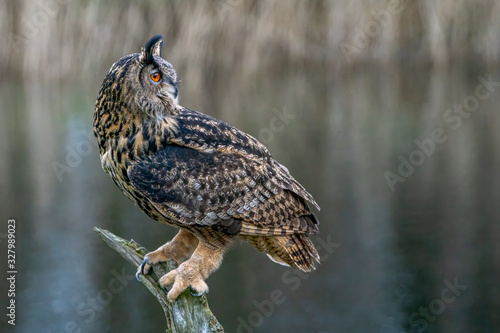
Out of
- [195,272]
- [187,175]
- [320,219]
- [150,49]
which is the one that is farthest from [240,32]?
[195,272]

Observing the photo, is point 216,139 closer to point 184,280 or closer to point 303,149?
point 184,280

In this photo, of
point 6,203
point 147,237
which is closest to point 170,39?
point 6,203

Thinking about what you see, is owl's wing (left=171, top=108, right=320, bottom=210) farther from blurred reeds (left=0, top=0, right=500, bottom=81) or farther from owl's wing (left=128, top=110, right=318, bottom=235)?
blurred reeds (left=0, top=0, right=500, bottom=81)

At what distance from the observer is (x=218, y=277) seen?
10703 millimetres

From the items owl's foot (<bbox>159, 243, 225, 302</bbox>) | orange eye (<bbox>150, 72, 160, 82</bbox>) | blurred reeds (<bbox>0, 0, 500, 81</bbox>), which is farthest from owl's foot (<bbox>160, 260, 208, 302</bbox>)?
blurred reeds (<bbox>0, 0, 500, 81</bbox>)

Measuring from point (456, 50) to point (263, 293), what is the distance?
34.3 ft

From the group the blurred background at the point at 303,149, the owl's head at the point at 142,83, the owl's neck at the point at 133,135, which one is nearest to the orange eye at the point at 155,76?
the owl's head at the point at 142,83

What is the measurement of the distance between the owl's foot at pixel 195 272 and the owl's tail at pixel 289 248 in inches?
10.1

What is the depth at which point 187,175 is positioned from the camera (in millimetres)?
4340

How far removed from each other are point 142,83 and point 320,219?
8.16 metres

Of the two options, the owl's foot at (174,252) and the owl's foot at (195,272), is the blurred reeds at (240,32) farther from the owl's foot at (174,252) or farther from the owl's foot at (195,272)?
the owl's foot at (195,272)

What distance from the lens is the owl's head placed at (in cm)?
412

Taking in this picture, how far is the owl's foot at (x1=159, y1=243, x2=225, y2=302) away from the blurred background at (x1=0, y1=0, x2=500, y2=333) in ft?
16.4

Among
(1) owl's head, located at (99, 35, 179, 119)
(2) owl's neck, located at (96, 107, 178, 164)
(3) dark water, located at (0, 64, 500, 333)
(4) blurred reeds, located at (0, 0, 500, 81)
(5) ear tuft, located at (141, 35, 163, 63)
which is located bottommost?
(3) dark water, located at (0, 64, 500, 333)
